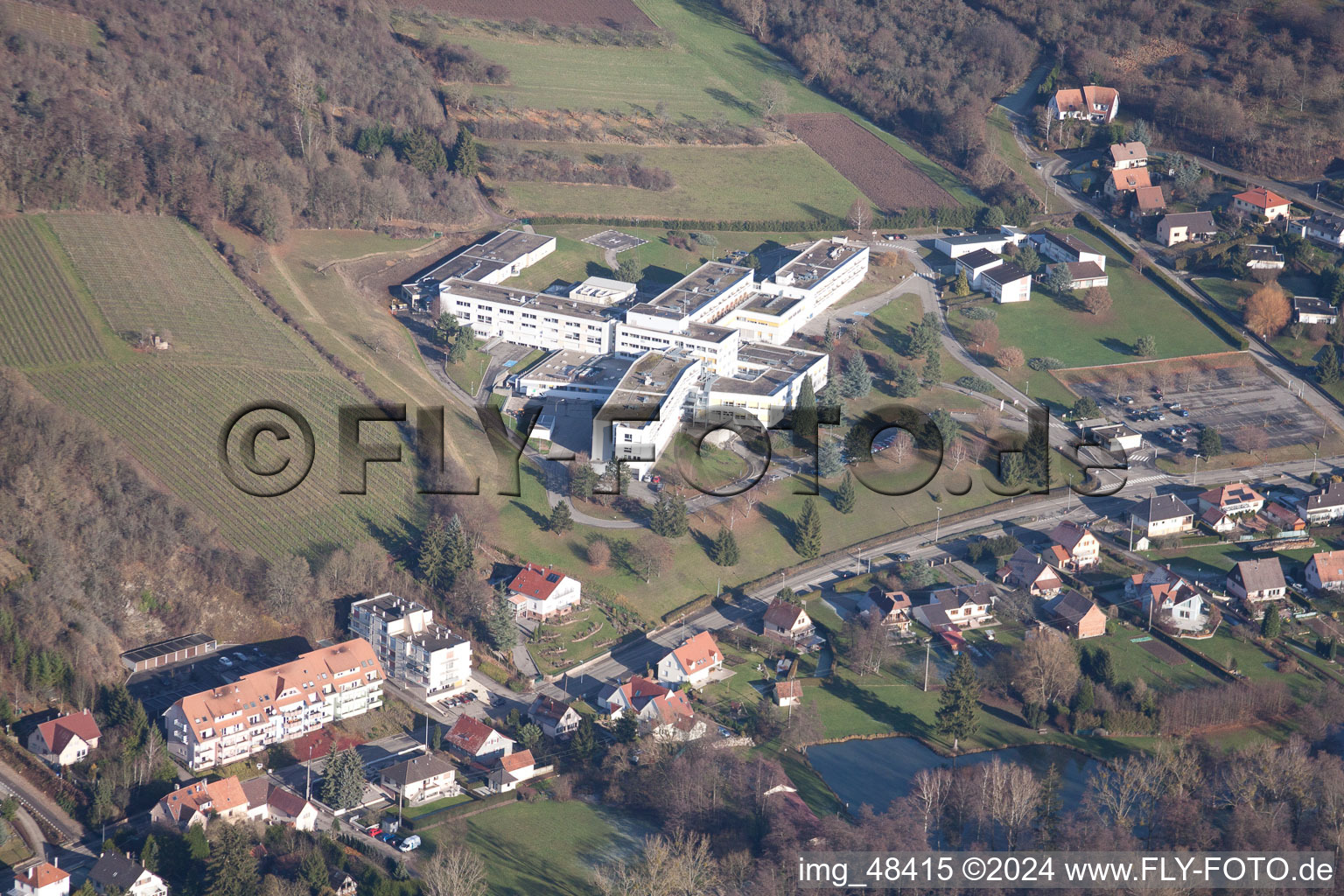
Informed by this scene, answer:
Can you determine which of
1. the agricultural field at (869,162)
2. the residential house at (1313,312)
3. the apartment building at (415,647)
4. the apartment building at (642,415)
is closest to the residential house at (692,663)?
the apartment building at (415,647)

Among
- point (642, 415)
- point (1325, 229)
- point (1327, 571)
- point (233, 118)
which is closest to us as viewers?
point (1327, 571)

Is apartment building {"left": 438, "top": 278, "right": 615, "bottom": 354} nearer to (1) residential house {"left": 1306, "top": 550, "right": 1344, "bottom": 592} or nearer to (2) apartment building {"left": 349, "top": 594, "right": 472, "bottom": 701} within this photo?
(2) apartment building {"left": 349, "top": 594, "right": 472, "bottom": 701}

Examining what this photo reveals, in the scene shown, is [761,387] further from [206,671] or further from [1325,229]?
[1325,229]

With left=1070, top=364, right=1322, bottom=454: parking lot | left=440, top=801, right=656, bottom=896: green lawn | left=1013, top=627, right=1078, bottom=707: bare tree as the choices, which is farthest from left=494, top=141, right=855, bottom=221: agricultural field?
left=440, top=801, right=656, bottom=896: green lawn

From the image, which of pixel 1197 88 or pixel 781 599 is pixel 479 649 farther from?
pixel 1197 88

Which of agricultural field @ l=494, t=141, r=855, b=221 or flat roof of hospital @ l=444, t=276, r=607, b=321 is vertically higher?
agricultural field @ l=494, t=141, r=855, b=221

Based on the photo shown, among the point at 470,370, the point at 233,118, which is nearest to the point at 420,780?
the point at 470,370
